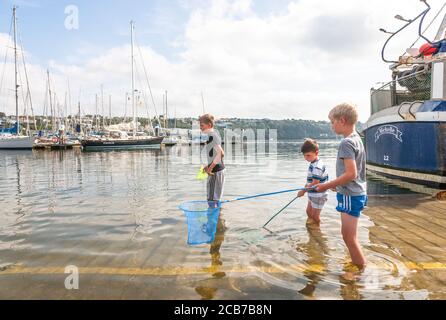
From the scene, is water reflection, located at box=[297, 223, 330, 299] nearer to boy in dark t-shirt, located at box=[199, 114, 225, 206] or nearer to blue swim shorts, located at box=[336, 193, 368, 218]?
blue swim shorts, located at box=[336, 193, 368, 218]

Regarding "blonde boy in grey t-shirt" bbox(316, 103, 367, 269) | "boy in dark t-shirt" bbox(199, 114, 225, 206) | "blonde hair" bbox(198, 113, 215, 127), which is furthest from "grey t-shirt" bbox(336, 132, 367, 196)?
"blonde hair" bbox(198, 113, 215, 127)

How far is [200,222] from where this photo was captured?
5145 mm

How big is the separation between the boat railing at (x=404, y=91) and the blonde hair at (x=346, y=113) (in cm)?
945

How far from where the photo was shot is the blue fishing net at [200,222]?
16.5 feet

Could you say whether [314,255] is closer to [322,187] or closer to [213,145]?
[322,187]

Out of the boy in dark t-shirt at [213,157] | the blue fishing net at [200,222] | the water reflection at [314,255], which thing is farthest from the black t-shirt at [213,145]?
the water reflection at [314,255]

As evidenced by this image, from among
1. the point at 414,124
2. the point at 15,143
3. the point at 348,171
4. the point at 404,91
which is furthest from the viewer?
the point at 15,143

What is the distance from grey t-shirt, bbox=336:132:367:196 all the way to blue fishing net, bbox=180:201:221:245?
1.92 metres

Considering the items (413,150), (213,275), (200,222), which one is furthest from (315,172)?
(413,150)

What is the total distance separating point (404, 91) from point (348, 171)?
44.2ft

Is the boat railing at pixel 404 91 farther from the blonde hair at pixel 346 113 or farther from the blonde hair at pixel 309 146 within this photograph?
the blonde hair at pixel 346 113

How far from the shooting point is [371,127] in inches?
647

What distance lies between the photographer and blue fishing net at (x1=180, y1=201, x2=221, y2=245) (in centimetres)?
502
